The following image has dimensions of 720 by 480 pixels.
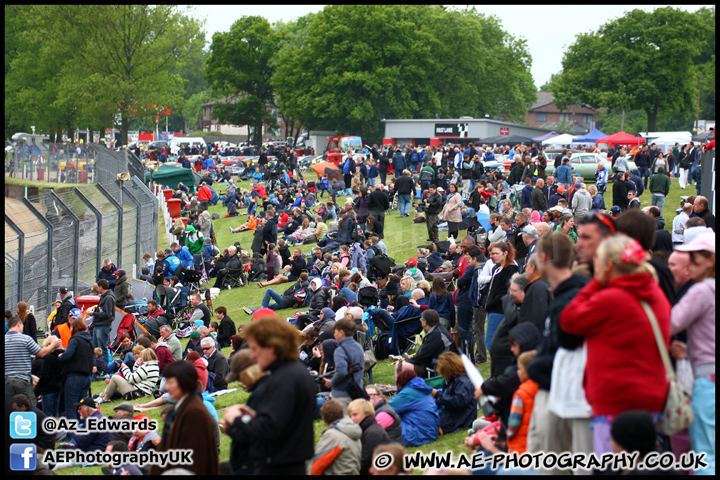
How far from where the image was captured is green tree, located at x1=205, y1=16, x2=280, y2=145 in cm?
7394

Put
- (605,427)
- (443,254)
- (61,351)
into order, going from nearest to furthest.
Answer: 1. (605,427)
2. (61,351)
3. (443,254)

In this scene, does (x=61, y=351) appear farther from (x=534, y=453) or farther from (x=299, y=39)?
(x=299, y=39)

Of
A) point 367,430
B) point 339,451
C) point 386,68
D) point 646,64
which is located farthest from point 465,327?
point 646,64

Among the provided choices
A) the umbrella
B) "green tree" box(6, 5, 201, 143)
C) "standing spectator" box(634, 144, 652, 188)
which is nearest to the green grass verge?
"standing spectator" box(634, 144, 652, 188)

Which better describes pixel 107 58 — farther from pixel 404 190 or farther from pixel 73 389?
pixel 73 389

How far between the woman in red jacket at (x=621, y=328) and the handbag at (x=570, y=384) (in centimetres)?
15

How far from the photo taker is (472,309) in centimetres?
1013

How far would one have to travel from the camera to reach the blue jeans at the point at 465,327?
33.2 feet

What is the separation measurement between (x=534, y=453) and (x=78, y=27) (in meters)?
28.5

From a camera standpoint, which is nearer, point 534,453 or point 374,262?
point 534,453

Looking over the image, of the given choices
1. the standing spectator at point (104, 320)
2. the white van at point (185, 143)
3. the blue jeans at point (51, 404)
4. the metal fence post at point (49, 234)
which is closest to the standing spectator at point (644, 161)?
the standing spectator at point (104, 320)

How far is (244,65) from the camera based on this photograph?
74.8 m

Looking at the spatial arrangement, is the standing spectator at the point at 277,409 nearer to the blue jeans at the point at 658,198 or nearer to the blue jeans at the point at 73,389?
the blue jeans at the point at 73,389

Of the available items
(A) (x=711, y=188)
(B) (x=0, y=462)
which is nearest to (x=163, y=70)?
(A) (x=711, y=188)
